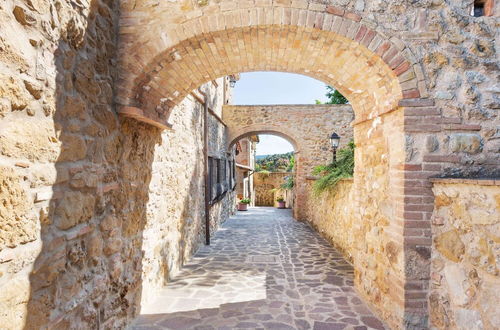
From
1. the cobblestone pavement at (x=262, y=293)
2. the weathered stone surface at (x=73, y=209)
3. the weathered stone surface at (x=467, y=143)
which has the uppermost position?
the weathered stone surface at (x=467, y=143)

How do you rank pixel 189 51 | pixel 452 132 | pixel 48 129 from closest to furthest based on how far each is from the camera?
pixel 48 129, pixel 452 132, pixel 189 51

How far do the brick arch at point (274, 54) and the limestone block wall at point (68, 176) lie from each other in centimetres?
35

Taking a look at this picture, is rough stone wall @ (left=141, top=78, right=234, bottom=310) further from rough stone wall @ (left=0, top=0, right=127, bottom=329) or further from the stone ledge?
the stone ledge

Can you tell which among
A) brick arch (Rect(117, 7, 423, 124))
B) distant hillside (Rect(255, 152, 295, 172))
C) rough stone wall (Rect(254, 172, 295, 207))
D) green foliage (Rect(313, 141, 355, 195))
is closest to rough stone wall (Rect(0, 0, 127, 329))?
brick arch (Rect(117, 7, 423, 124))

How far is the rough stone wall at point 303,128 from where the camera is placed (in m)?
10.6

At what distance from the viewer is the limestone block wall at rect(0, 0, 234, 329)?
61.0 inches

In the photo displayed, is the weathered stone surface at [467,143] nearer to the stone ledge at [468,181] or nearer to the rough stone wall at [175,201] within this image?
the stone ledge at [468,181]

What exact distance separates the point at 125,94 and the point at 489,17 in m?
3.65

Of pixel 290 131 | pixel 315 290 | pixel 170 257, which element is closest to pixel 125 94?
pixel 170 257

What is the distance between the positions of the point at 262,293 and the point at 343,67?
3.13m

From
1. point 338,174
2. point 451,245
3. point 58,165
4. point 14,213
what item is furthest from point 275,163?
point 14,213

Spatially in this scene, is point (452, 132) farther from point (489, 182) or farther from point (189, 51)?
point (189, 51)

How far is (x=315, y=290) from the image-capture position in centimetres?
400

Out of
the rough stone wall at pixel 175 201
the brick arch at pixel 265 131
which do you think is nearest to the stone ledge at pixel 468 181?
the rough stone wall at pixel 175 201
